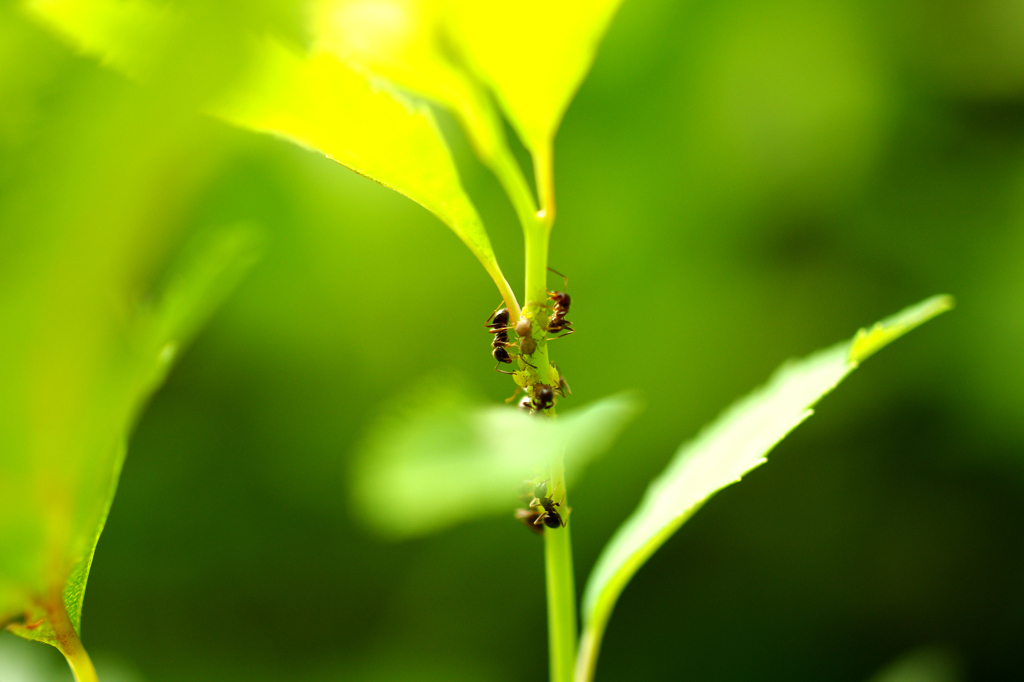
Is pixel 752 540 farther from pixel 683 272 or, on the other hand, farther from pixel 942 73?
pixel 942 73

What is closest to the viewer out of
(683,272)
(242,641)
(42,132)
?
(42,132)

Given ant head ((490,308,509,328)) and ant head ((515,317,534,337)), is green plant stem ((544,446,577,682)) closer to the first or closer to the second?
ant head ((515,317,534,337))

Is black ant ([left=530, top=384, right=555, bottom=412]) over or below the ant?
over

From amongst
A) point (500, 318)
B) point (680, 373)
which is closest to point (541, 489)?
point (500, 318)

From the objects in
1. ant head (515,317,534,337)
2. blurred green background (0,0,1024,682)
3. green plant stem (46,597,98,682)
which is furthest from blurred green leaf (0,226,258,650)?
blurred green background (0,0,1024,682)

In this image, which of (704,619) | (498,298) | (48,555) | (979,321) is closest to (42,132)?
(48,555)

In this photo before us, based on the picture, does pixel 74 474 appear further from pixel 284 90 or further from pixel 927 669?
pixel 927 669
